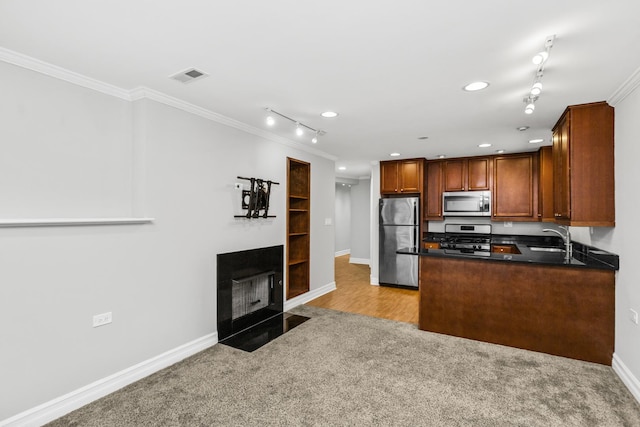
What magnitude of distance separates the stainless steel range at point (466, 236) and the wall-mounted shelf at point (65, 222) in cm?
466

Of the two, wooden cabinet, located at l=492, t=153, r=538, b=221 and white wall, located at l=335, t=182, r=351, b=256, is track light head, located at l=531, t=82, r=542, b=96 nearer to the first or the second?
wooden cabinet, located at l=492, t=153, r=538, b=221

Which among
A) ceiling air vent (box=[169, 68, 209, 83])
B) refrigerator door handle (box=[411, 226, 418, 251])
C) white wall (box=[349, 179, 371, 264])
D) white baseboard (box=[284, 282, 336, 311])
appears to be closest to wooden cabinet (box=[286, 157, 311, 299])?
white baseboard (box=[284, 282, 336, 311])

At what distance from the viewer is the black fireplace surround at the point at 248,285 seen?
3.48m

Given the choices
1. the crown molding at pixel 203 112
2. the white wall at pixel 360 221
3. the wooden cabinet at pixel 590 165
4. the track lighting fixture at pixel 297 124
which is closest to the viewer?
the crown molding at pixel 203 112

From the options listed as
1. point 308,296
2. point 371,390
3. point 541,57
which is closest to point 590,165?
point 541,57

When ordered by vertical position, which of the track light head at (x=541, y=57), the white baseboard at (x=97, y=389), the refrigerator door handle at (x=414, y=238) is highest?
the track light head at (x=541, y=57)

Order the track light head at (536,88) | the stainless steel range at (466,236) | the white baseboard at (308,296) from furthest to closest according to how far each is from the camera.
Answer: the stainless steel range at (466,236) → the white baseboard at (308,296) → the track light head at (536,88)

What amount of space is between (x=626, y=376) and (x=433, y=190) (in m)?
3.88

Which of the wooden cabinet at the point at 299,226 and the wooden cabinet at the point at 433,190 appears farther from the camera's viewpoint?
the wooden cabinet at the point at 433,190

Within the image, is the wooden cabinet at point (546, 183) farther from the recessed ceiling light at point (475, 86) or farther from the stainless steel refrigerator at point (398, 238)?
the recessed ceiling light at point (475, 86)

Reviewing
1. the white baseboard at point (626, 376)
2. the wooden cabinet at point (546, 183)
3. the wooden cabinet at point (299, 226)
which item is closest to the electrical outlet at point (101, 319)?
the wooden cabinet at point (299, 226)

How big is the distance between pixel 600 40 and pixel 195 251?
3.52 m

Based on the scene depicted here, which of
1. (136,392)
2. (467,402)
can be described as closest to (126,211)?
(136,392)

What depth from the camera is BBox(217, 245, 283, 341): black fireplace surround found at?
11.4 ft
